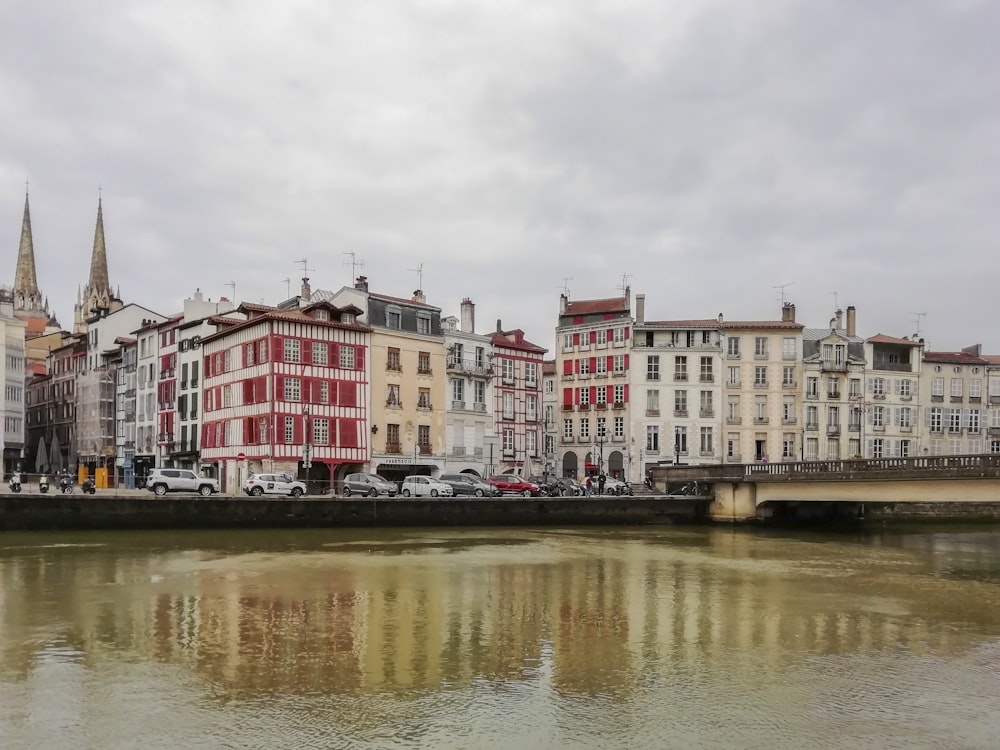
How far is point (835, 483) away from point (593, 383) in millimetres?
30072

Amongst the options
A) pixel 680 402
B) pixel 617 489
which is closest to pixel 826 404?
pixel 680 402

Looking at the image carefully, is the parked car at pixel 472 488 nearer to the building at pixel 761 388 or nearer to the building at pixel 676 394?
the building at pixel 676 394

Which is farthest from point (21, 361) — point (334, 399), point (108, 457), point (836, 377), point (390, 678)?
point (390, 678)

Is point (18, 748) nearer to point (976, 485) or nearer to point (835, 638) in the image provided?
point (835, 638)

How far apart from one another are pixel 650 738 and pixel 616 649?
510 centimetres

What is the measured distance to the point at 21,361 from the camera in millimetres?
72562

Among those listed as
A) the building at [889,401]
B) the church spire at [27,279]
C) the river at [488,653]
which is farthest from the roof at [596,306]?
the church spire at [27,279]

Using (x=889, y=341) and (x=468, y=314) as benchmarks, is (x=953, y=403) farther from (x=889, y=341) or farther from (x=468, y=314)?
(x=468, y=314)

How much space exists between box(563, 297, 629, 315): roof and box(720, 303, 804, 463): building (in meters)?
7.89

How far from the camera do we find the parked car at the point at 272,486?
155 feet

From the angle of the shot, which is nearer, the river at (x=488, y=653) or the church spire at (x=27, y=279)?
the river at (x=488, y=653)

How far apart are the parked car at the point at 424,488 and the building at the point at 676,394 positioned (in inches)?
985

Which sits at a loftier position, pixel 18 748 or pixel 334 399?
pixel 334 399

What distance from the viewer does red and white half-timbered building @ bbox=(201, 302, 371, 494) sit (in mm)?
53750
